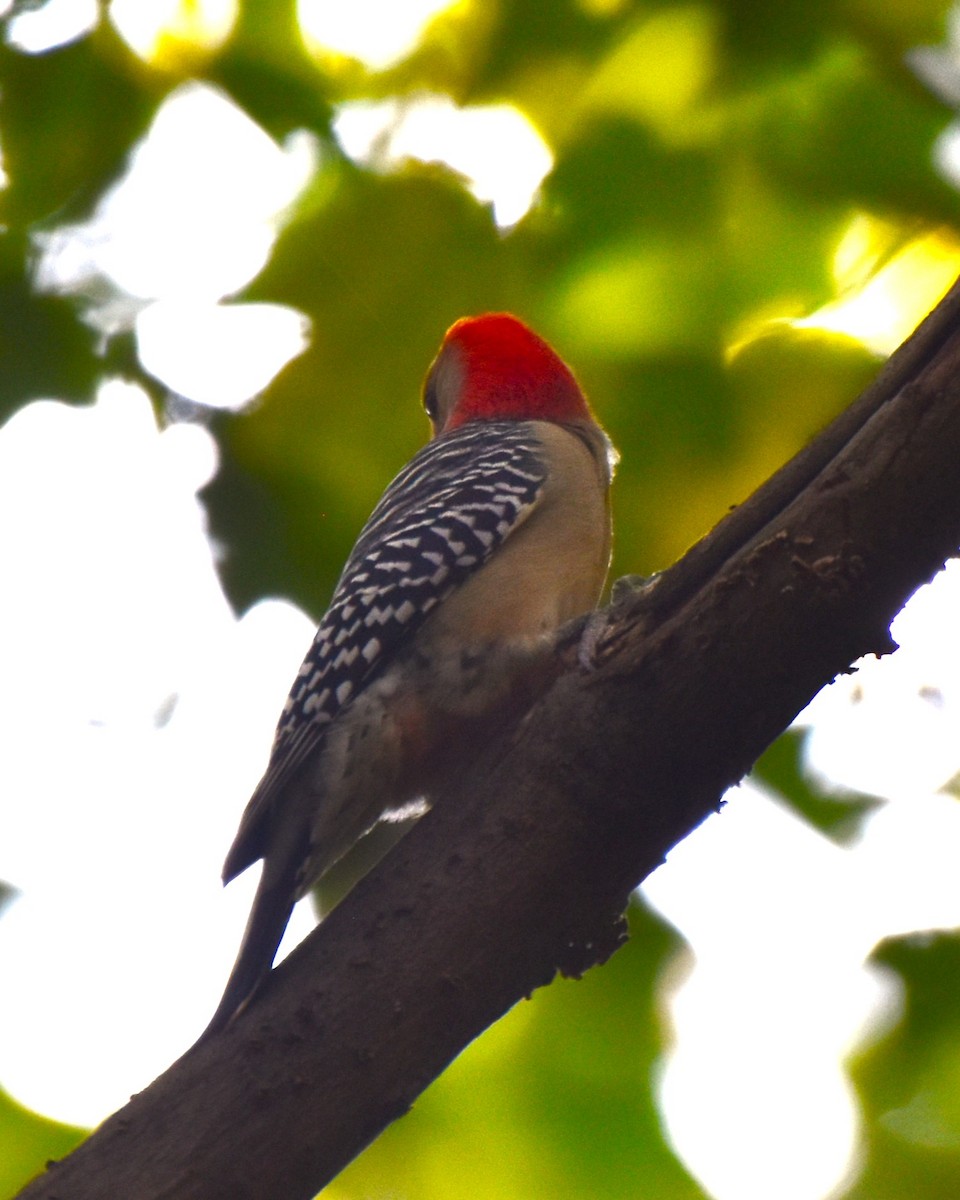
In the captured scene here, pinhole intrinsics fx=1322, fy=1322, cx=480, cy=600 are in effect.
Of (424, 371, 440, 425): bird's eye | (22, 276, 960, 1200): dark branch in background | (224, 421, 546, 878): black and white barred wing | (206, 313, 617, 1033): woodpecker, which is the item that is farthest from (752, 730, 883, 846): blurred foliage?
(424, 371, 440, 425): bird's eye

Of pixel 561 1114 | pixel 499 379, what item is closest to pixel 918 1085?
pixel 561 1114

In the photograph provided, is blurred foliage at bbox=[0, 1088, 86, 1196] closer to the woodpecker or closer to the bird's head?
the woodpecker

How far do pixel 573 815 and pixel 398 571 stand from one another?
1543 mm

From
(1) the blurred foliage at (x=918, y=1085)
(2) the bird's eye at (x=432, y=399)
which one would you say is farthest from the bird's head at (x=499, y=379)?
(1) the blurred foliage at (x=918, y=1085)

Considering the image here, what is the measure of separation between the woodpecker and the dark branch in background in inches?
12.9

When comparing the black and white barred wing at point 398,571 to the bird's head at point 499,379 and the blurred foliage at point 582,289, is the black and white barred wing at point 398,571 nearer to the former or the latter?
the blurred foliage at point 582,289

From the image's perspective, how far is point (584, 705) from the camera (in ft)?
9.07

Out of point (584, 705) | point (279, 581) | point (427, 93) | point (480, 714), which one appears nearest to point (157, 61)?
point (427, 93)

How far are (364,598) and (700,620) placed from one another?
1.64 metres

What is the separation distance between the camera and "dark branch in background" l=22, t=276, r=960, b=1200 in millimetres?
2521

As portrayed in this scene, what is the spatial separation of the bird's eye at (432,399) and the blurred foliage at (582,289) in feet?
3.11

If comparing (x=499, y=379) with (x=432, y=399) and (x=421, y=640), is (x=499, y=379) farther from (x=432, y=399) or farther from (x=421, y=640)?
(x=421, y=640)

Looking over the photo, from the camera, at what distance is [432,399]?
235 inches

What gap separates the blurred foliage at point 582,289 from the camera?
13.5 feet
